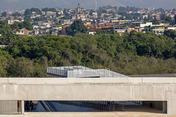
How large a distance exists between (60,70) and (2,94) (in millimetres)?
5680

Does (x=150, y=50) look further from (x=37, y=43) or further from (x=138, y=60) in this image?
(x=37, y=43)

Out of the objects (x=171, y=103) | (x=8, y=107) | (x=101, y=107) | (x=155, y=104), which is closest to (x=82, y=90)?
(x=101, y=107)

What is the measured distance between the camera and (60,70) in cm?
2930

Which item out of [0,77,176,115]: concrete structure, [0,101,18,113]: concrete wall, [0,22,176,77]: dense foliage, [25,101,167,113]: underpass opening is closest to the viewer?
[0,77,176,115]: concrete structure

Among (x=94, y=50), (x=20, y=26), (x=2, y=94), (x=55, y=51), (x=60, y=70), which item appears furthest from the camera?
(x=20, y=26)

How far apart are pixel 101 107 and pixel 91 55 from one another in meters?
33.1

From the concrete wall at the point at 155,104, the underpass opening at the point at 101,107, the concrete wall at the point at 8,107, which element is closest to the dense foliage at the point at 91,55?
the underpass opening at the point at 101,107

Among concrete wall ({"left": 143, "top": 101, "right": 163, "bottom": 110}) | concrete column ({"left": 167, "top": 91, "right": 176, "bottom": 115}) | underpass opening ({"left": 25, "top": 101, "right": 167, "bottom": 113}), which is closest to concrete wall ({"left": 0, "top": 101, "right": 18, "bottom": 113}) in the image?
underpass opening ({"left": 25, "top": 101, "right": 167, "bottom": 113})

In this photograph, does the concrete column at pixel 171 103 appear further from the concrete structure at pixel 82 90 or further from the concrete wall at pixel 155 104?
the concrete wall at pixel 155 104

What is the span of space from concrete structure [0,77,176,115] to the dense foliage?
881 inches

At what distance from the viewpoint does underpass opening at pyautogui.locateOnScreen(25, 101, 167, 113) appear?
26078mm

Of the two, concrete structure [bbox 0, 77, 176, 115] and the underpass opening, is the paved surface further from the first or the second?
concrete structure [bbox 0, 77, 176, 115]

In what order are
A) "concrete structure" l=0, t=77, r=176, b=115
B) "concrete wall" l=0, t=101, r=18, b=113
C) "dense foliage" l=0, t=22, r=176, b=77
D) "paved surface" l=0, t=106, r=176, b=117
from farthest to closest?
1. "dense foliage" l=0, t=22, r=176, b=77
2. "concrete wall" l=0, t=101, r=18, b=113
3. "paved surface" l=0, t=106, r=176, b=117
4. "concrete structure" l=0, t=77, r=176, b=115

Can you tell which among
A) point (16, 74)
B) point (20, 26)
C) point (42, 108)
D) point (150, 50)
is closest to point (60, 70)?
point (42, 108)
